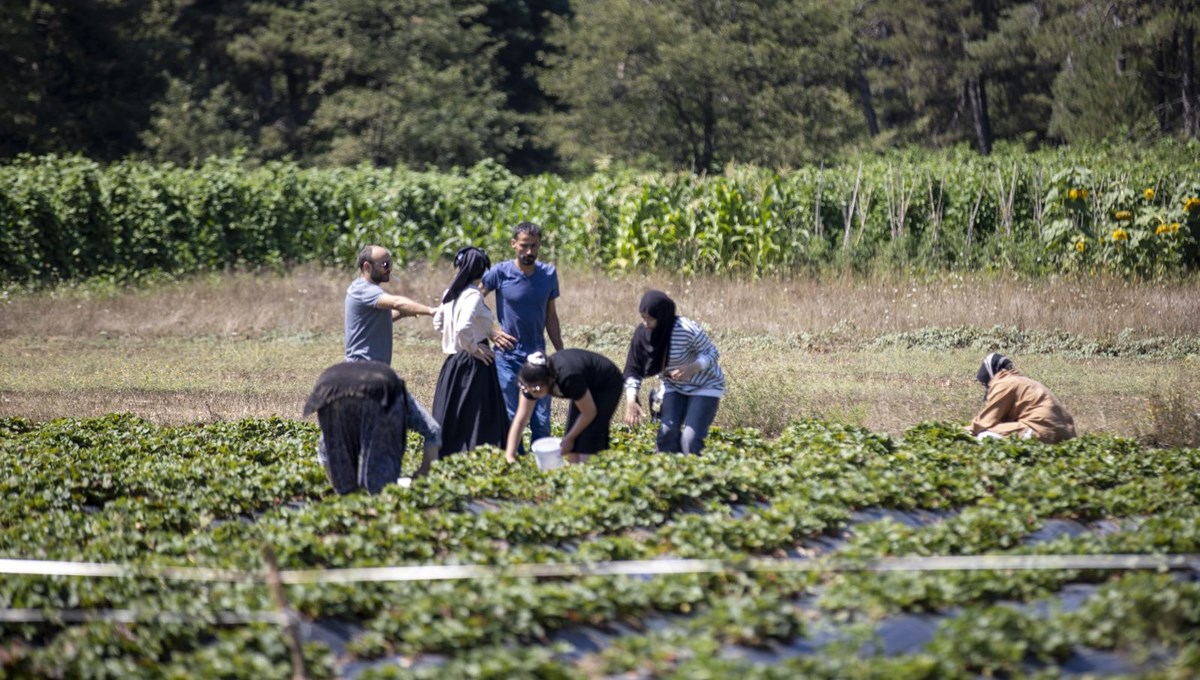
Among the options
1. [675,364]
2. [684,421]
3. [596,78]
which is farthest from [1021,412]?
[596,78]

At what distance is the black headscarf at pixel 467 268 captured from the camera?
10.4 m

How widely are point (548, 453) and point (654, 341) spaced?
3.61 ft

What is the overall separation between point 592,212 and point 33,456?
13.7 m

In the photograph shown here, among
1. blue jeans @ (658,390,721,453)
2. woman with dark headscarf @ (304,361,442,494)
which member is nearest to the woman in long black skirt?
woman with dark headscarf @ (304,361,442,494)

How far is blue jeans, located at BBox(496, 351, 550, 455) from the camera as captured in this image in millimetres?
10898

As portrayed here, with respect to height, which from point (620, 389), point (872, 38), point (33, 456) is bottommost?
point (33, 456)

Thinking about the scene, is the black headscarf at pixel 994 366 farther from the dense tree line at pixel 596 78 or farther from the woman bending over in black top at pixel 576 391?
the dense tree line at pixel 596 78

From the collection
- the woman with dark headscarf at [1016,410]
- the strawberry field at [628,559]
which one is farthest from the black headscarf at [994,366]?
the strawberry field at [628,559]

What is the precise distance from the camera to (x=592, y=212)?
946 inches

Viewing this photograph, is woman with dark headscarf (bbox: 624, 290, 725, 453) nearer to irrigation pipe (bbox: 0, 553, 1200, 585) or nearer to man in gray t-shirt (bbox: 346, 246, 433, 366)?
man in gray t-shirt (bbox: 346, 246, 433, 366)

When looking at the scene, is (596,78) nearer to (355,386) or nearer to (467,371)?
(467,371)

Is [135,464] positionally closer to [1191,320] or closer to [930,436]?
[930,436]

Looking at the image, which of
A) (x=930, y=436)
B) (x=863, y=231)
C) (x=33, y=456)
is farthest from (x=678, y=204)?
(x=33, y=456)

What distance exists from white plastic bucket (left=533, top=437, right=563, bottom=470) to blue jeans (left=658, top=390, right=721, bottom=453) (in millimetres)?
930
